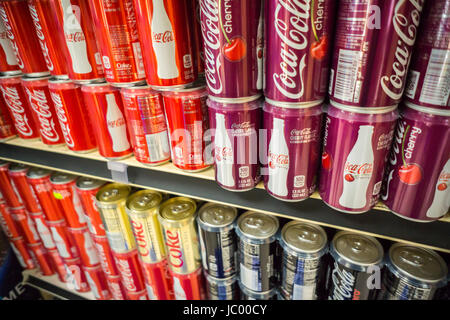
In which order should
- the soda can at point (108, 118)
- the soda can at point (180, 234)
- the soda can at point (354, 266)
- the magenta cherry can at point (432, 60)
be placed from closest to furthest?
the magenta cherry can at point (432, 60)
the soda can at point (354, 266)
the soda can at point (108, 118)
the soda can at point (180, 234)

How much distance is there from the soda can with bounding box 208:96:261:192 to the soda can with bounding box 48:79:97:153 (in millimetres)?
640

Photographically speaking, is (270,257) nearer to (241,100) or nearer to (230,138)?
(230,138)

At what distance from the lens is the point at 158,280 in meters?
1.36

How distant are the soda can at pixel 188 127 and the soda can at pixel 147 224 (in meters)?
0.33

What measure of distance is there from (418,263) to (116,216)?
122 centimetres

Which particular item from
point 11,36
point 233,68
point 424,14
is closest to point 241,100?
point 233,68

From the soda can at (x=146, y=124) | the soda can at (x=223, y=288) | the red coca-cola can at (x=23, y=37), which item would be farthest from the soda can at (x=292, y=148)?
the red coca-cola can at (x=23, y=37)

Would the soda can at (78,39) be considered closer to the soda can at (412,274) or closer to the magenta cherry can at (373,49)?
the magenta cherry can at (373,49)

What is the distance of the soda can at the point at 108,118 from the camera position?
1038 millimetres

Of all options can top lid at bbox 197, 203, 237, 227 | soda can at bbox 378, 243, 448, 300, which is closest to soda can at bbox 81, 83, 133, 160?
can top lid at bbox 197, 203, 237, 227

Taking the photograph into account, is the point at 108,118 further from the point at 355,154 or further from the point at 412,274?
the point at 412,274

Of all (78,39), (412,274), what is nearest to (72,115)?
(78,39)

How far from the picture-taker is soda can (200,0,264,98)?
0.69 meters

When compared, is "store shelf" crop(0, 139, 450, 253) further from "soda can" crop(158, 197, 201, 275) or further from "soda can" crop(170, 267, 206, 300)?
"soda can" crop(170, 267, 206, 300)
